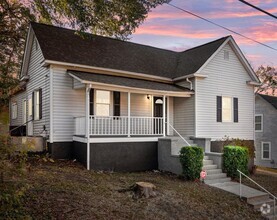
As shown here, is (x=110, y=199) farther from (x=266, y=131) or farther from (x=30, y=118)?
(x=266, y=131)

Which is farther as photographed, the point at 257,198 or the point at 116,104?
the point at 116,104

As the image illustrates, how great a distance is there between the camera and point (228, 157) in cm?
1262

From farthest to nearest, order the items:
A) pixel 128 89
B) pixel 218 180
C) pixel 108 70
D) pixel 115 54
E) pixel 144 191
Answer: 1. pixel 115 54
2. pixel 108 70
3. pixel 128 89
4. pixel 218 180
5. pixel 144 191

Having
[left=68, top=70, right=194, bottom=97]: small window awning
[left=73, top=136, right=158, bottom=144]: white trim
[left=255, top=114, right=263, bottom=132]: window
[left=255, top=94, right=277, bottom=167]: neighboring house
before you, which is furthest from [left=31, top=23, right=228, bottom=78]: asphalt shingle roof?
[left=255, top=114, right=263, bottom=132]: window

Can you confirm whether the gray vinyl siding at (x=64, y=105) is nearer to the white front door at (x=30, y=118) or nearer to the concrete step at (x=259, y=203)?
the white front door at (x=30, y=118)

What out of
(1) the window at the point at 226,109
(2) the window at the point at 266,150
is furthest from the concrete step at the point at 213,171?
(2) the window at the point at 266,150

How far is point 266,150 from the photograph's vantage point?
2694 centimetres

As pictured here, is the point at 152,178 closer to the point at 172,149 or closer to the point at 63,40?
the point at 172,149

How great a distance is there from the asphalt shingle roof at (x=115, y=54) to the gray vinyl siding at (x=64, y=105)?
95 cm

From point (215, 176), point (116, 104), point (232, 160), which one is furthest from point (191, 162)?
point (116, 104)

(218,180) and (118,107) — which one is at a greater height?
(118,107)

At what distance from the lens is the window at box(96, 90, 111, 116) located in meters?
14.3

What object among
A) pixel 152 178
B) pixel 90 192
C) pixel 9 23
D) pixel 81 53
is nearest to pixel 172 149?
pixel 152 178

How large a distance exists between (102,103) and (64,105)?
2.00 metres
